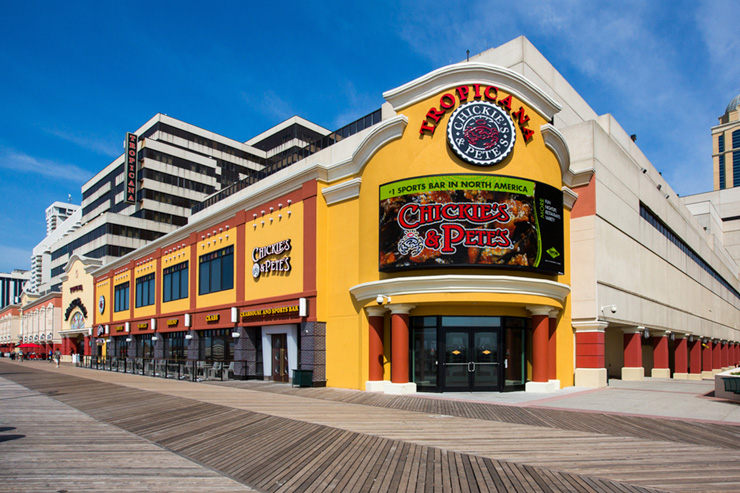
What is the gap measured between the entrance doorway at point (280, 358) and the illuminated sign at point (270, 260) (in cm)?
357

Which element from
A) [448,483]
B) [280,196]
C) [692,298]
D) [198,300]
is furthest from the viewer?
[692,298]

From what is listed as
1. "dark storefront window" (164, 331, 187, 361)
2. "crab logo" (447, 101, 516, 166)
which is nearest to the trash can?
"crab logo" (447, 101, 516, 166)

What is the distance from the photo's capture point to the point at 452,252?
22359 mm

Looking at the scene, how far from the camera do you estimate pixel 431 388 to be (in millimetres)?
23234

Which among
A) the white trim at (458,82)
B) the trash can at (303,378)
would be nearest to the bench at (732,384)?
the white trim at (458,82)

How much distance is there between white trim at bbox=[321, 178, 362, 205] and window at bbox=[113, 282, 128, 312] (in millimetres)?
33655

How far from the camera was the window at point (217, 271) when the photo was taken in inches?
1384

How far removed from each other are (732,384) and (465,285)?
10.2 m

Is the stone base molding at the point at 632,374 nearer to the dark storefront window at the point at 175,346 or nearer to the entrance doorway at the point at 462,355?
the entrance doorway at the point at 462,355

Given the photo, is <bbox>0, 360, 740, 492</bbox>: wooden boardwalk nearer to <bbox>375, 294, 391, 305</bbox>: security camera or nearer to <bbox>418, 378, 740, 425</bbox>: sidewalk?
<bbox>418, 378, 740, 425</bbox>: sidewalk

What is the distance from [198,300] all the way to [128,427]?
77.0 feet

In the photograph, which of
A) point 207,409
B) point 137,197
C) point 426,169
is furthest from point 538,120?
point 137,197

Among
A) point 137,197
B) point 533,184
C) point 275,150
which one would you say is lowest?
point 533,184

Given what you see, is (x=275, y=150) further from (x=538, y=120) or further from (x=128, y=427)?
(x=128, y=427)
